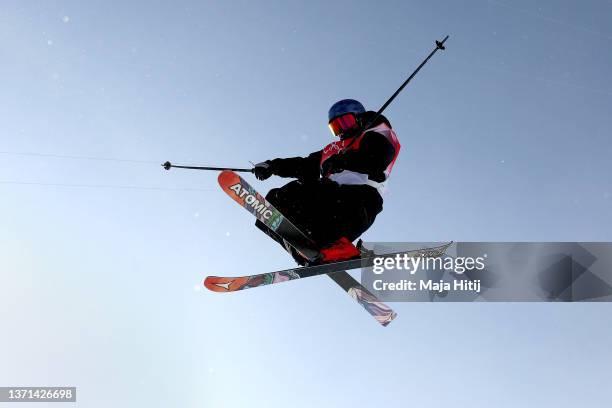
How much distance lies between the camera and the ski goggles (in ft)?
25.9

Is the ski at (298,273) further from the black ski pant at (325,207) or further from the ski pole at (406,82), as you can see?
the ski pole at (406,82)

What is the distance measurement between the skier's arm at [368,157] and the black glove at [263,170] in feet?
4.13

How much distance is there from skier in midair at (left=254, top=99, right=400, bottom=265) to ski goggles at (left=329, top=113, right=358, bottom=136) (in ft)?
0.05

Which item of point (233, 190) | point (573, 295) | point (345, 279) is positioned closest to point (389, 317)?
point (345, 279)

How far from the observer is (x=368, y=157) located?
7.41 meters

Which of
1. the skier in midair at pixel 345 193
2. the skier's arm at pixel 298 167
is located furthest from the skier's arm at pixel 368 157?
the skier's arm at pixel 298 167

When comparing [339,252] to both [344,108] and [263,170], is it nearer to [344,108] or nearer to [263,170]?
[263,170]

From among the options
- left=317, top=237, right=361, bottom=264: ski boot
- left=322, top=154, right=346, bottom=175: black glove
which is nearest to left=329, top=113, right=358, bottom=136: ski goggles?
left=322, top=154, right=346, bottom=175: black glove

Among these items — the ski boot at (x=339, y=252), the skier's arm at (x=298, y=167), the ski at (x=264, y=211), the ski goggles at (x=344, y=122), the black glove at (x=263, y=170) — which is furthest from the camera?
the skier's arm at (x=298, y=167)

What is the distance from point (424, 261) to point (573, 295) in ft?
23.8

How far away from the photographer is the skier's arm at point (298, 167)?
8.48 m

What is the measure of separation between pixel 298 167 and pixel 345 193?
138cm

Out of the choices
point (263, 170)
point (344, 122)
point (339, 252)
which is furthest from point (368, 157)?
point (263, 170)

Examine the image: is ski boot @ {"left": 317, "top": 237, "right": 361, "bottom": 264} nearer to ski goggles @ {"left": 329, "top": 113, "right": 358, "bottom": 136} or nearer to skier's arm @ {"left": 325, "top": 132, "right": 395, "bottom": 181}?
skier's arm @ {"left": 325, "top": 132, "right": 395, "bottom": 181}
